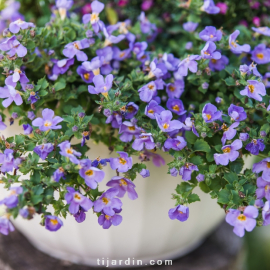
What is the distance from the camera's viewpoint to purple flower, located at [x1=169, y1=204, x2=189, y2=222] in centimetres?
54

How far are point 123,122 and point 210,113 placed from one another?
16 centimetres

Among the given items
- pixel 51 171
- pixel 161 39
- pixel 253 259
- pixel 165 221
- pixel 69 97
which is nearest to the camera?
pixel 51 171

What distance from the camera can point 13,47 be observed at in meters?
0.60

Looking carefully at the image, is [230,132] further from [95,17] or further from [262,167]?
[95,17]

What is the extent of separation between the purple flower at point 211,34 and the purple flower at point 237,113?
0.51 feet

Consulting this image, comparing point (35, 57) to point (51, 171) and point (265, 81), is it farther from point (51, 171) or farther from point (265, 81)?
A: point (265, 81)

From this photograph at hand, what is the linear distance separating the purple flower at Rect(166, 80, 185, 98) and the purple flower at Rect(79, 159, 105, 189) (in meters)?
0.26

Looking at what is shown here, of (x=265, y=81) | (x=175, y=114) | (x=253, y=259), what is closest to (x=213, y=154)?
(x=175, y=114)

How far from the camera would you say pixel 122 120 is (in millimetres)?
632

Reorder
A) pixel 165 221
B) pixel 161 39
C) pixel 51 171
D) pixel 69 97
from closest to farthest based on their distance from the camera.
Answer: pixel 51 171 < pixel 69 97 < pixel 165 221 < pixel 161 39

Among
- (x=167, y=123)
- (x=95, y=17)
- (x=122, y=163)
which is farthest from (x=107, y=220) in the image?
(x=95, y=17)

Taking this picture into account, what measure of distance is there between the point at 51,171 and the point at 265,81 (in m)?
0.50

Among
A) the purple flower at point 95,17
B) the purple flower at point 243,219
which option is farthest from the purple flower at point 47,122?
the purple flower at point 243,219

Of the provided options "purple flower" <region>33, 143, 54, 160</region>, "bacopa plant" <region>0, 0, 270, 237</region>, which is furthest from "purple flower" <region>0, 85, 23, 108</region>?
"purple flower" <region>33, 143, 54, 160</region>
